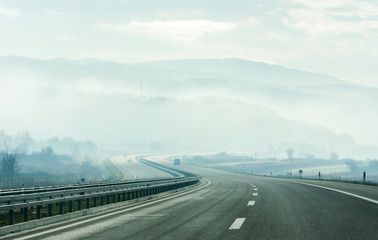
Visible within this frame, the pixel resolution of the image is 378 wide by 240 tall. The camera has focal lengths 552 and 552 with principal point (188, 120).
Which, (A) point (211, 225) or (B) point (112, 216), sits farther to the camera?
(B) point (112, 216)

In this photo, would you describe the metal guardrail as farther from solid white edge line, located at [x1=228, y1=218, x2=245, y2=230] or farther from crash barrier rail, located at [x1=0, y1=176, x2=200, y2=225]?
solid white edge line, located at [x1=228, y1=218, x2=245, y2=230]

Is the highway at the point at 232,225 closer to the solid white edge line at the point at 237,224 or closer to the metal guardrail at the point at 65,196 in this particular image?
the solid white edge line at the point at 237,224

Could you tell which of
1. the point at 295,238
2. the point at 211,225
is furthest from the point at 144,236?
the point at 295,238

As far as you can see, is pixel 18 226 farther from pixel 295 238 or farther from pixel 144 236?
pixel 295 238

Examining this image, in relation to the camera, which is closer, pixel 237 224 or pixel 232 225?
pixel 232 225

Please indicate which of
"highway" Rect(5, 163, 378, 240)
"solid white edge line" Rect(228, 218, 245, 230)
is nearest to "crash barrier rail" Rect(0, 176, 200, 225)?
"highway" Rect(5, 163, 378, 240)

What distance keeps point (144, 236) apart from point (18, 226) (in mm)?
3697

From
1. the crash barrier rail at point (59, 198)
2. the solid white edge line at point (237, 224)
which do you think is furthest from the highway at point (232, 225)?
the crash barrier rail at point (59, 198)

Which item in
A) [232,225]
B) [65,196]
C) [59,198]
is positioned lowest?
[65,196]

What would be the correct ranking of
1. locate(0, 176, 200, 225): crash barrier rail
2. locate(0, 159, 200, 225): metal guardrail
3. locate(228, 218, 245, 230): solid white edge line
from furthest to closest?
locate(0, 159, 200, 225): metal guardrail < locate(0, 176, 200, 225): crash barrier rail < locate(228, 218, 245, 230): solid white edge line

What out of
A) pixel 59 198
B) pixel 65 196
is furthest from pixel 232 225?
pixel 65 196

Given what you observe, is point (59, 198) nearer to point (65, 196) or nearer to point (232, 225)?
point (232, 225)

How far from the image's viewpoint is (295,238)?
33.1 ft

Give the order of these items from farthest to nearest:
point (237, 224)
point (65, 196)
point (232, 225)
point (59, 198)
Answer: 1. point (65, 196)
2. point (59, 198)
3. point (237, 224)
4. point (232, 225)
